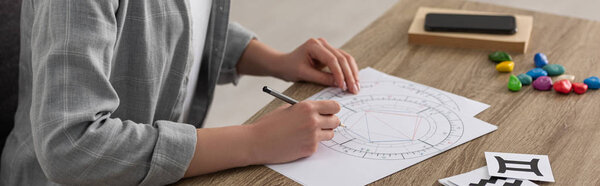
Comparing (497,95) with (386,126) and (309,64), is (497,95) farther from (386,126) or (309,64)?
(309,64)

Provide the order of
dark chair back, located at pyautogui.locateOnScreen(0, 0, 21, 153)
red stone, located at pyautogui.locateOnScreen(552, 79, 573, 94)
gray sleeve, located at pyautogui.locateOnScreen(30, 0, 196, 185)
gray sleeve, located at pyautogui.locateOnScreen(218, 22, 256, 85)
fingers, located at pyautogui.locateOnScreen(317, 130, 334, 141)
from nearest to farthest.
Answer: gray sleeve, located at pyautogui.locateOnScreen(30, 0, 196, 185)
fingers, located at pyautogui.locateOnScreen(317, 130, 334, 141)
red stone, located at pyautogui.locateOnScreen(552, 79, 573, 94)
dark chair back, located at pyautogui.locateOnScreen(0, 0, 21, 153)
gray sleeve, located at pyautogui.locateOnScreen(218, 22, 256, 85)

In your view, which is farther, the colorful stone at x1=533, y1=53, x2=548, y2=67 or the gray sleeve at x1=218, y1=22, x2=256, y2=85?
the gray sleeve at x1=218, y1=22, x2=256, y2=85

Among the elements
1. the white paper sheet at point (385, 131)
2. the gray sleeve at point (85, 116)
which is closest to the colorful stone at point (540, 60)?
the white paper sheet at point (385, 131)

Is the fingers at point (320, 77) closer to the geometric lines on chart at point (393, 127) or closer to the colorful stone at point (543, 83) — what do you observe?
the geometric lines on chart at point (393, 127)

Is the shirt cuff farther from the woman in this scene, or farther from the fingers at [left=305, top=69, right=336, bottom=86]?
the fingers at [left=305, top=69, right=336, bottom=86]

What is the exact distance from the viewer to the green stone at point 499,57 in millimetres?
1278

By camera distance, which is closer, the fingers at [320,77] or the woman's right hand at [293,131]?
the woman's right hand at [293,131]

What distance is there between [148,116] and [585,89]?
712 millimetres

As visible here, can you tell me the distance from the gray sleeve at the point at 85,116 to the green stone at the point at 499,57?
0.61 m

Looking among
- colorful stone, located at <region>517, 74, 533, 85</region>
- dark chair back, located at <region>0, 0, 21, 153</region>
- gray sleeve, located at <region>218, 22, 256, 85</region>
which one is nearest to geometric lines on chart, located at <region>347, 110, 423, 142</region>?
colorful stone, located at <region>517, 74, 533, 85</region>

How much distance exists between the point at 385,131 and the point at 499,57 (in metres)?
0.34

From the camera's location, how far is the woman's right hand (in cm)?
99

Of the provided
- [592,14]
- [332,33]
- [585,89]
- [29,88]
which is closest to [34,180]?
[29,88]

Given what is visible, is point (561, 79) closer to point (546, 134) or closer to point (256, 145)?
point (546, 134)
